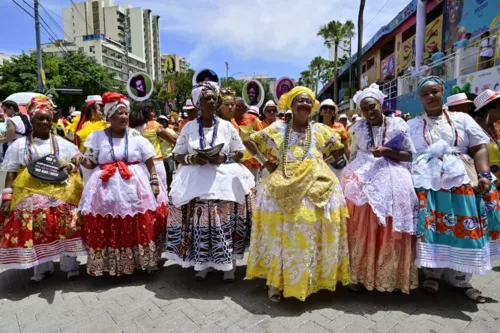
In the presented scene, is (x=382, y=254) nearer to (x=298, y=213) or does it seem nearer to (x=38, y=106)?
(x=298, y=213)

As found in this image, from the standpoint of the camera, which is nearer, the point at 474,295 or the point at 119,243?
the point at 474,295

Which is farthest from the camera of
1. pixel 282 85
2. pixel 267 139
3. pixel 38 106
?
pixel 282 85

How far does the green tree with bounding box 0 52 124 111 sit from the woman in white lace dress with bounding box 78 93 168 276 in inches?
1133

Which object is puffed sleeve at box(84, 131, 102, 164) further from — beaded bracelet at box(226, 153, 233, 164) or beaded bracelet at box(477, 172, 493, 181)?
beaded bracelet at box(477, 172, 493, 181)

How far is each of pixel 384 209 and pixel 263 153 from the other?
127 cm

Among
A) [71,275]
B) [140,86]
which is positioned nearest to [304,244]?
[71,275]

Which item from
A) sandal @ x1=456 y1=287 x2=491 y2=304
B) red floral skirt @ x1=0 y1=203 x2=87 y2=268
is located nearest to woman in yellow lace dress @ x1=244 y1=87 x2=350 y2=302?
sandal @ x1=456 y1=287 x2=491 y2=304

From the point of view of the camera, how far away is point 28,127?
Answer: 365 cm

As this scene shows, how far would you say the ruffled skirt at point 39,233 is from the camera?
3459 millimetres

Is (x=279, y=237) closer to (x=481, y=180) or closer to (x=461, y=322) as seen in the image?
(x=461, y=322)

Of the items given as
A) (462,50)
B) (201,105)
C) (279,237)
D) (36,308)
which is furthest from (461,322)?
(462,50)

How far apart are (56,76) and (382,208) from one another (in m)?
37.9

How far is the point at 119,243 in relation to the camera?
143 inches

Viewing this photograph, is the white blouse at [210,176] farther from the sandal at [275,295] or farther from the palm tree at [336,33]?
the palm tree at [336,33]
